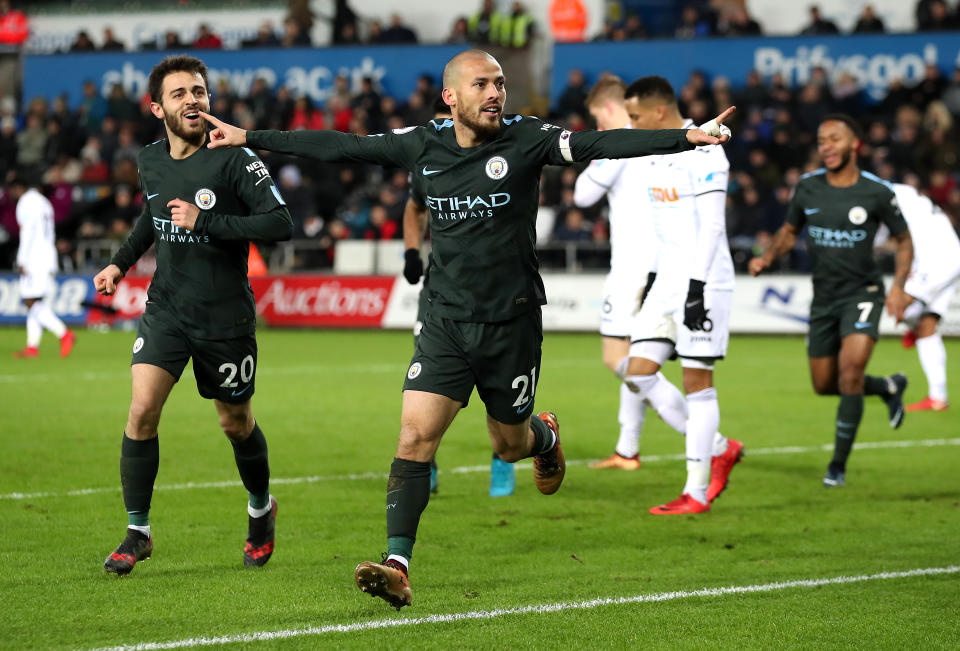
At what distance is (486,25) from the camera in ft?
92.1

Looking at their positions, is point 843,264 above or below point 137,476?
above

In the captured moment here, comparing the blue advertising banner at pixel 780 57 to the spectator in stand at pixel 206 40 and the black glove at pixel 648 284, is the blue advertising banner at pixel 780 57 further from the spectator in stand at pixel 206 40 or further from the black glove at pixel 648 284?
the black glove at pixel 648 284

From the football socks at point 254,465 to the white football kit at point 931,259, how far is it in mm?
8399

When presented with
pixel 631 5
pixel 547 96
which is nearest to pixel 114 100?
pixel 547 96

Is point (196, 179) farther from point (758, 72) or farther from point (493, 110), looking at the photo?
point (758, 72)

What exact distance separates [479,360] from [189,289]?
Answer: 1417 millimetres

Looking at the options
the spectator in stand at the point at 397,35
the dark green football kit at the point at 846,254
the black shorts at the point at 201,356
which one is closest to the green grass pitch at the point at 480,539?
the black shorts at the point at 201,356

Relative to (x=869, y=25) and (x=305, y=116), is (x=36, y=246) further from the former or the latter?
(x=869, y=25)

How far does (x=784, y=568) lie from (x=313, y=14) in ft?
88.9

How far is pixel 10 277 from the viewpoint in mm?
24641

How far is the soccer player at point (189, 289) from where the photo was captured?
19.5ft

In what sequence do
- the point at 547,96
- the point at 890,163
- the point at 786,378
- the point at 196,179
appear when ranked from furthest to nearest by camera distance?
the point at 547,96 → the point at 890,163 → the point at 786,378 → the point at 196,179

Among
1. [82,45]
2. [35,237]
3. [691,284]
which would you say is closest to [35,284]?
[35,237]

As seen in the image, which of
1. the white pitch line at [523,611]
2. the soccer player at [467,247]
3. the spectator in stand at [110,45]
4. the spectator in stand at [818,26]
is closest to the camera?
the white pitch line at [523,611]
